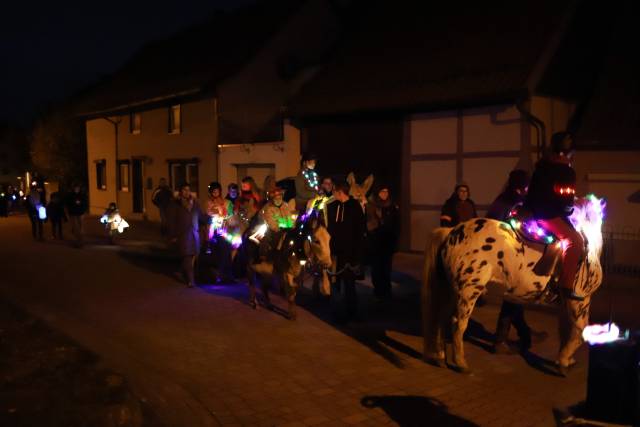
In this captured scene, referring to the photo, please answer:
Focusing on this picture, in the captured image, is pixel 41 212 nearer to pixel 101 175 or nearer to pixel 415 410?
pixel 101 175

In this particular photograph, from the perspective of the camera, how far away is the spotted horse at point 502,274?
601 centimetres

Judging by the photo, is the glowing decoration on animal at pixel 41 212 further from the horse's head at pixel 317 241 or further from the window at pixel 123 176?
the horse's head at pixel 317 241

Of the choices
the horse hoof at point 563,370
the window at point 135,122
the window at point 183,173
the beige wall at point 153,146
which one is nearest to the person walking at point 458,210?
the horse hoof at point 563,370

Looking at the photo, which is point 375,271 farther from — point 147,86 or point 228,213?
point 147,86

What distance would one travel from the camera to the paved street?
202 inches

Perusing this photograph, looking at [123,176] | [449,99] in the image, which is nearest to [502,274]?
[449,99]

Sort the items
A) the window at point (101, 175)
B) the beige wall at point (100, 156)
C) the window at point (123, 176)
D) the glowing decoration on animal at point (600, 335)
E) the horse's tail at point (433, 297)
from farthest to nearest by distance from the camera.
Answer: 1. the window at point (101, 175)
2. the beige wall at point (100, 156)
3. the window at point (123, 176)
4. the horse's tail at point (433, 297)
5. the glowing decoration on animal at point (600, 335)

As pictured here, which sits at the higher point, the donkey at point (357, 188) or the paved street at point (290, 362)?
the donkey at point (357, 188)

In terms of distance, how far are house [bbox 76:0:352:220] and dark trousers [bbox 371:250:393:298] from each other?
29.9ft

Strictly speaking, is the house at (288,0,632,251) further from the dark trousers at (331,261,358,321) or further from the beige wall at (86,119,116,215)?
the beige wall at (86,119,116,215)

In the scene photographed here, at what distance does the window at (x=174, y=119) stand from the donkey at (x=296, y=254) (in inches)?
612

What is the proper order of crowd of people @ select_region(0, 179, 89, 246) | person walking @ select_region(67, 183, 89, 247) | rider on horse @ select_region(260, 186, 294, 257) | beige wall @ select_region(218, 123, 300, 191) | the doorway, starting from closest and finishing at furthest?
rider on horse @ select_region(260, 186, 294, 257) → person walking @ select_region(67, 183, 89, 247) → crowd of people @ select_region(0, 179, 89, 246) → beige wall @ select_region(218, 123, 300, 191) → the doorway

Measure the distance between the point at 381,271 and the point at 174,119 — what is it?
52.8ft

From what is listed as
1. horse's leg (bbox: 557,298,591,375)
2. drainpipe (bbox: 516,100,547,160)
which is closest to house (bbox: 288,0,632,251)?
drainpipe (bbox: 516,100,547,160)
